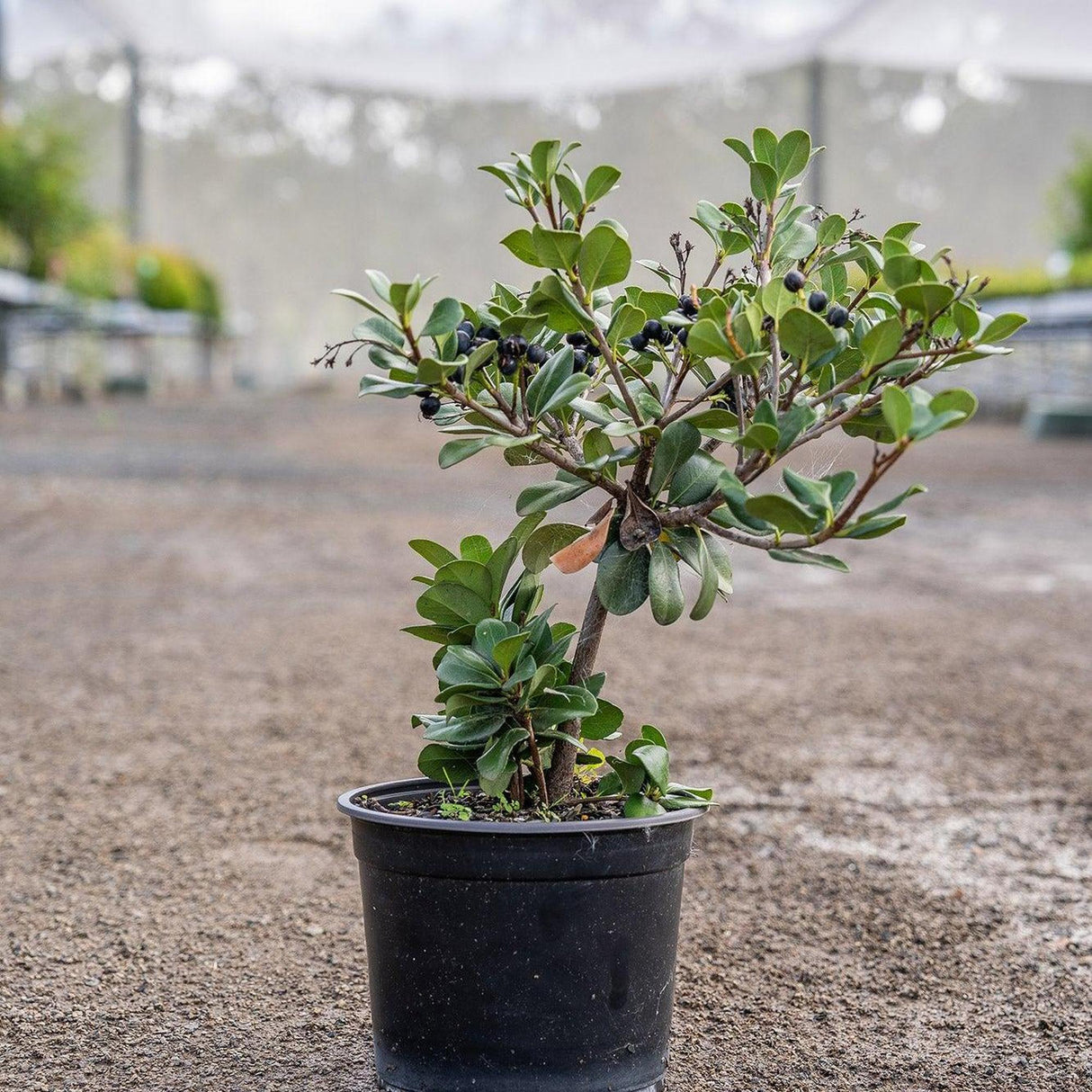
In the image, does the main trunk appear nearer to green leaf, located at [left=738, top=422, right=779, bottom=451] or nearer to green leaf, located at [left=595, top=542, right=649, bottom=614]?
green leaf, located at [left=595, top=542, right=649, bottom=614]

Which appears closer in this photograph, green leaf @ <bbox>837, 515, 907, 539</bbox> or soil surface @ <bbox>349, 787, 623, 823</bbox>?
green leaf @ <bbox>837, 515, 907, 539</bbox>

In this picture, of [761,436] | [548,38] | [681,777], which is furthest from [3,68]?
[548,38]

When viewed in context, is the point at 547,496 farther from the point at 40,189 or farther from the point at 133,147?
the point at 133,147

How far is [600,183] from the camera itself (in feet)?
3.52

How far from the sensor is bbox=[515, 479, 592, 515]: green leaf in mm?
1183

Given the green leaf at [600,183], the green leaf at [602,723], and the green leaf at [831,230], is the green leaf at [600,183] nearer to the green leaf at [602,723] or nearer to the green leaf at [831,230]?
the green leaf at [831,230]

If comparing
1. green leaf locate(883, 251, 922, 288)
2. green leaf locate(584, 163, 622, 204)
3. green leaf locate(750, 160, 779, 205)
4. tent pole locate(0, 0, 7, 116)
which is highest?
tent pole locate(0, 0, 7, 116)

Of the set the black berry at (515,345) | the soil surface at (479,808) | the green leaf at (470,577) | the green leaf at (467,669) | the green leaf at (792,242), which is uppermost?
the green leaf at (792,242)

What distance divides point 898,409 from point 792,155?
0.32m

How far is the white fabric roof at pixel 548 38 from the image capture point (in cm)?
1992

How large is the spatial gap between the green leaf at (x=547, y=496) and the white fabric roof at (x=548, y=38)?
63.0 feet

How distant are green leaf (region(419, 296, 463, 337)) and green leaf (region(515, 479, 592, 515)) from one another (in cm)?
19

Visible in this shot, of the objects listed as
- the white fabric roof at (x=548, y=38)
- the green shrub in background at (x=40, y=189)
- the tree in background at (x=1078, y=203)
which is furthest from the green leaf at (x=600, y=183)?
the white fabric roof at (x=548, y=38)

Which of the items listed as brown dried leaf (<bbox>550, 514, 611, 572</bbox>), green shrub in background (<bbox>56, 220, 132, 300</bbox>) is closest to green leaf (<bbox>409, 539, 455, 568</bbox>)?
brown dried leaf (<bbox>550, 514, 611, 572</bbox>)
